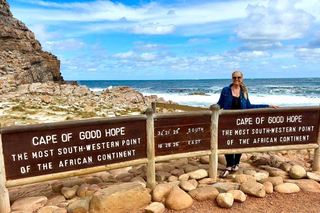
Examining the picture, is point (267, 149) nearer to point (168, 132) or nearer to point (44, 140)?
point (168, 132)

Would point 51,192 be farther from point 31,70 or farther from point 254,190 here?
point 31,70

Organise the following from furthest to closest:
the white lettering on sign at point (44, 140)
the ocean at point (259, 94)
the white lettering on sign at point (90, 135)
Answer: the ocean at point (259, 94)
the white lettering on sign at point (90, 135)
the white lettering on sign at point (44, 140)

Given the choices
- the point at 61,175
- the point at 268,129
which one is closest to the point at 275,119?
the point at 268,129

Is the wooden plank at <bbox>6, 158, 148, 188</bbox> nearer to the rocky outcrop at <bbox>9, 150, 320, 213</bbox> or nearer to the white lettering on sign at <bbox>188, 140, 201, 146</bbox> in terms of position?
the rocky outcrop at <bbox>9, 150, 320, 213</bbox>

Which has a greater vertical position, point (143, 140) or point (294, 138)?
point (143, 140)

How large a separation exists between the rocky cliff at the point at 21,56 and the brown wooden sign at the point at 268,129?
22.0m

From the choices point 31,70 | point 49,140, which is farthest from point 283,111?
point 31,70

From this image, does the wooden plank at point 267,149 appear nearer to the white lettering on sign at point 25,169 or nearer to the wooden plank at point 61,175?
the wooden plank at point 61,175

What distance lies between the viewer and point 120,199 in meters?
3.54

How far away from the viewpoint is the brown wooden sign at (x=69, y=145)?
3424 millimetres

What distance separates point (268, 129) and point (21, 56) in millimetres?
31361

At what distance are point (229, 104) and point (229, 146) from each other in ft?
2.53

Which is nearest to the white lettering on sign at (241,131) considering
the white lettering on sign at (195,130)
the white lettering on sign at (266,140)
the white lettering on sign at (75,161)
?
the white lettering on sign at (266,140)

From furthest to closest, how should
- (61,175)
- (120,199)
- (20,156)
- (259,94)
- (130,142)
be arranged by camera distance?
(259,94) < (130,142) < (61,175) < (120,199) < (20,156)
